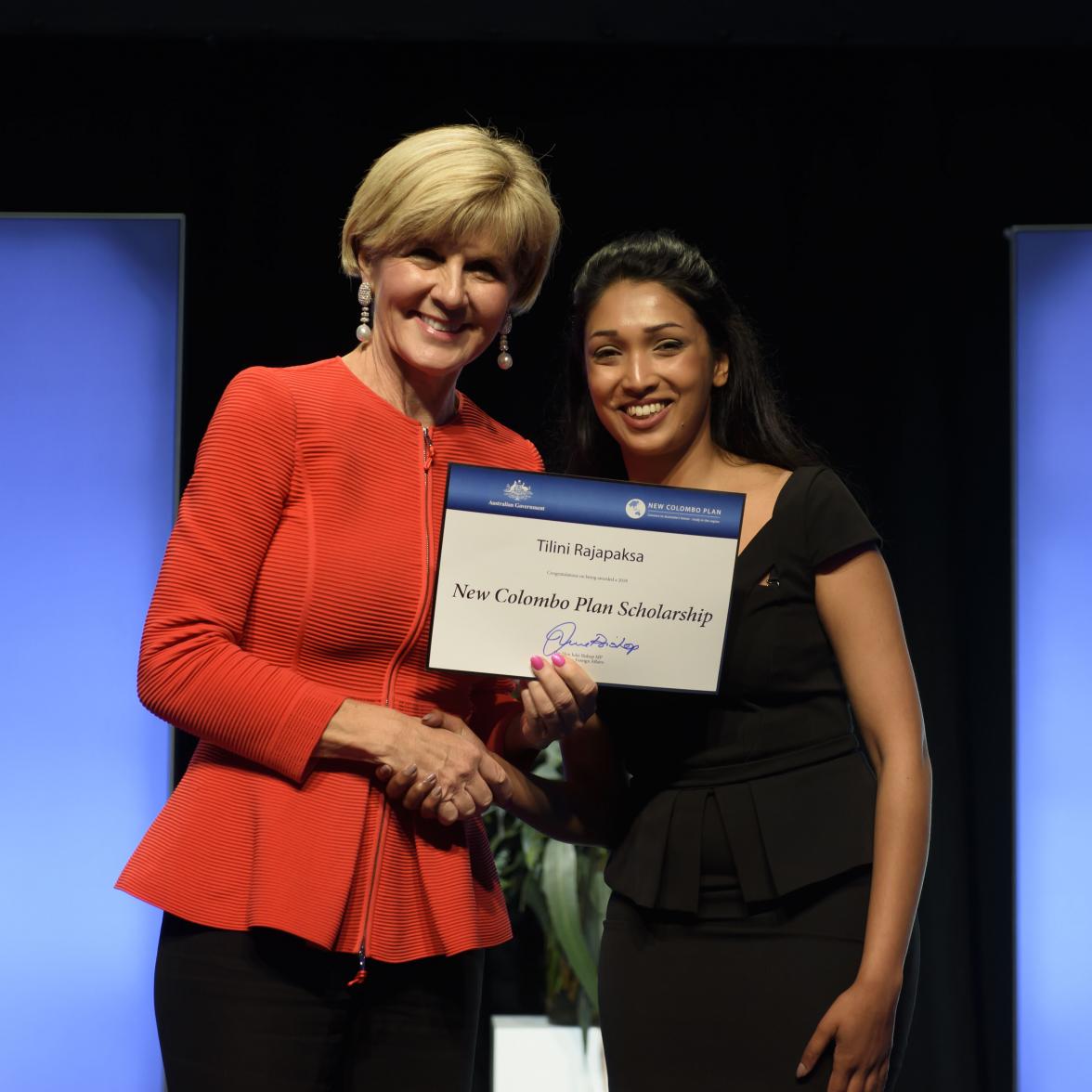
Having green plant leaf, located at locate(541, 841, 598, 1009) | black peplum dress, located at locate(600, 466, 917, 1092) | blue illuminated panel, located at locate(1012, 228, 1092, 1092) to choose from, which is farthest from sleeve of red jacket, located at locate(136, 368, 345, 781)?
blue illuminated panel, located at locate(1012, 228, 1092, 1092)

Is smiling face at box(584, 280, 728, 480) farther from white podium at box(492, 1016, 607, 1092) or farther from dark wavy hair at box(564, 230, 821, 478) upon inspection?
white podium at box(492, 1016, 607, 1092)

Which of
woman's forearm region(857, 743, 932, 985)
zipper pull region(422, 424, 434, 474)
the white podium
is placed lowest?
the white podium

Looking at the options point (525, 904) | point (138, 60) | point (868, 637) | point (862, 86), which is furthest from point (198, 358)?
point (868, 637)

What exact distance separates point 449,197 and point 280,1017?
3.10 ft

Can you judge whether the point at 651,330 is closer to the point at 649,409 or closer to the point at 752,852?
the point at 649,409

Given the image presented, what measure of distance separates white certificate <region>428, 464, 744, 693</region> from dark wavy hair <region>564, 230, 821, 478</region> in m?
0.32

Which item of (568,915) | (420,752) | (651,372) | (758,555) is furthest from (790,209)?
(420,752)

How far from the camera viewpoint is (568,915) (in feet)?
11.6

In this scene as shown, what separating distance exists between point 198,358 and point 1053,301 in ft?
7.50

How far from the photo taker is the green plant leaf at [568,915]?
11.6 ft

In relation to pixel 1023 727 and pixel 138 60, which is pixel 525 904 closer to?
pixel 1023 727

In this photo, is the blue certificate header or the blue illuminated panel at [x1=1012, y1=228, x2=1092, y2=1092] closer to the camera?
the blue certificate header

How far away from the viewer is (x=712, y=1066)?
160 centimetres

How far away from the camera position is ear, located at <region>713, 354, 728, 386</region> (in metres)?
1.89
